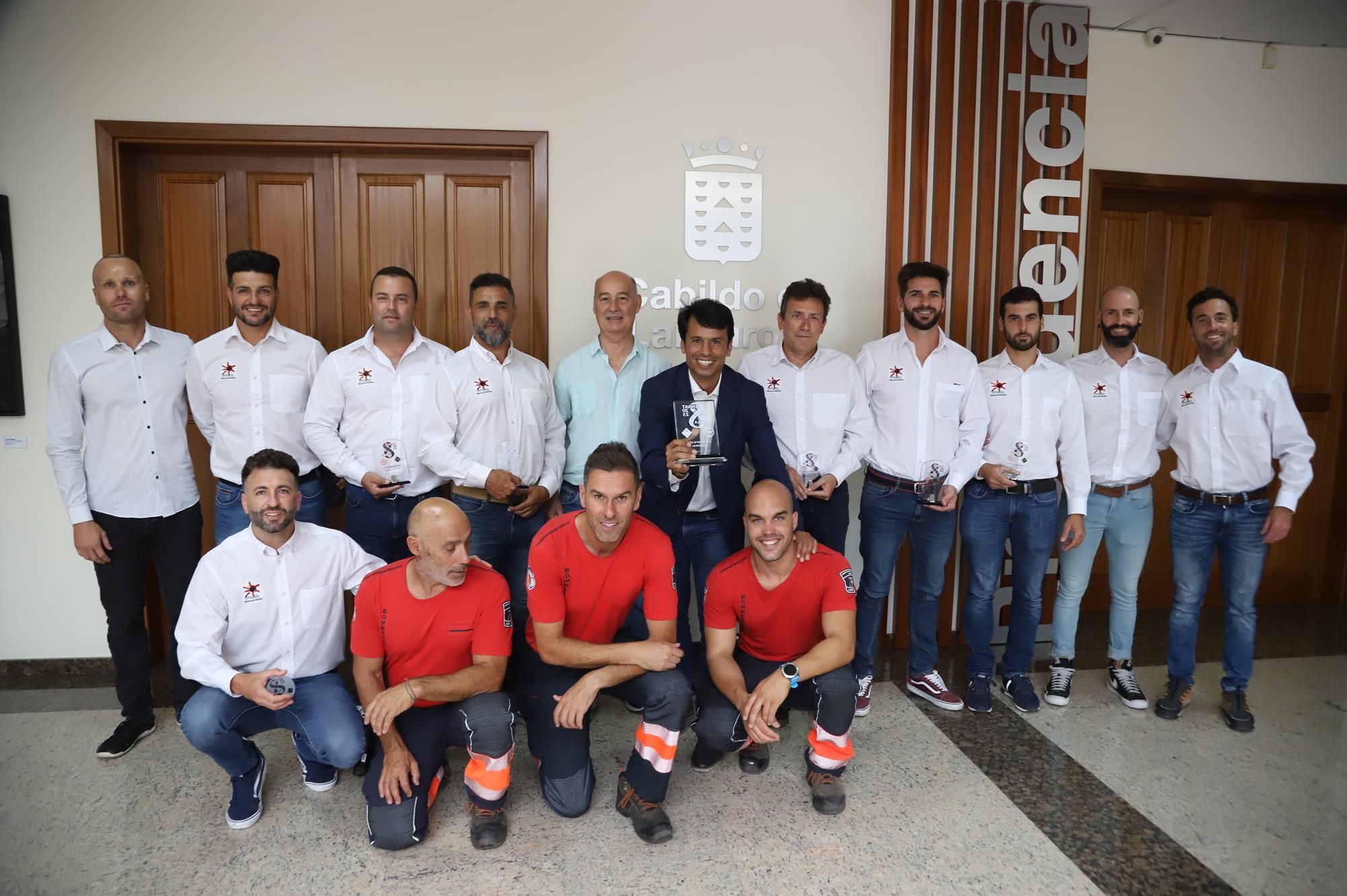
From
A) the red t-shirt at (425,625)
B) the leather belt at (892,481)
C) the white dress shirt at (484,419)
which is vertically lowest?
the red t-shirt at (425,625)

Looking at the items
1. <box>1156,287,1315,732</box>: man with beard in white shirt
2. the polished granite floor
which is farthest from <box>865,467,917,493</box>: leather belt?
<box>1156,287,1315,732</box>: man with beard in white shirt

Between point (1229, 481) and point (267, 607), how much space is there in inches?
138

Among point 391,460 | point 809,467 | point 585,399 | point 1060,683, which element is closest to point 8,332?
point 391,460

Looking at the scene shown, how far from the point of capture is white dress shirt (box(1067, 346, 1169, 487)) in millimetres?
3225

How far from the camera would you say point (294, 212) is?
3.54m

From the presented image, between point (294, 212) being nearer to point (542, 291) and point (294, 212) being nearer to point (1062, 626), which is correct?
point (542, 291)

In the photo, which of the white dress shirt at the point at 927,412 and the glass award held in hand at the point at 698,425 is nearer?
the glass award held in hand at the point at 698,425

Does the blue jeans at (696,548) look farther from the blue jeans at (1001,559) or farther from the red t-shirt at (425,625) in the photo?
the blue jeans at (1001,559)

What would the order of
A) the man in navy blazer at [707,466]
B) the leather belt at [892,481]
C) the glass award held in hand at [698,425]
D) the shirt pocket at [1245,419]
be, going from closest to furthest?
the glass award held in hand at [698,425], the man in navy blazer at [707,466], the shirt pocket at [1245,419], the leather belt at [892,481]

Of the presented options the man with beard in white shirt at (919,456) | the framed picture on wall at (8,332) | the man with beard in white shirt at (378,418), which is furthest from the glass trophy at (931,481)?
the framed picture on wall at (8,332)

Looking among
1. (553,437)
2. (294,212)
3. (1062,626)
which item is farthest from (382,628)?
(1062,626)

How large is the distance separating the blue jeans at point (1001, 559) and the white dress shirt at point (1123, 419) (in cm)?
28

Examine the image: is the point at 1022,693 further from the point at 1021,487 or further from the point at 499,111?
the point at 499,111

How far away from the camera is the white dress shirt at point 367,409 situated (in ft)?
9.50
